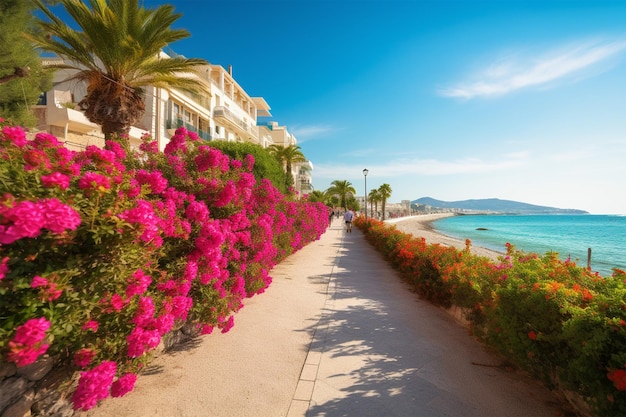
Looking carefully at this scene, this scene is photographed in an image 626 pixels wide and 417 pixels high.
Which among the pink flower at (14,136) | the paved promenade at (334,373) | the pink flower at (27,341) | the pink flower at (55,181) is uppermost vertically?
the pink flower at (14,136)

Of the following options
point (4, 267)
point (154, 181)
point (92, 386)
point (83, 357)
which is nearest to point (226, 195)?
point (154, 181)

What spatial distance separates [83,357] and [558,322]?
4.06 metres

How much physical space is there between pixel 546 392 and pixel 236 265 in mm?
4261

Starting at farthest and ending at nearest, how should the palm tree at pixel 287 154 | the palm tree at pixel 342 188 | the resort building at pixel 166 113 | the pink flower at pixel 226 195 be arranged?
1. the palm tree at pixel 342 188
2. the palm tree at pixel 287 154
3. the resort building at pixel 166 113
4. the pink flower at pixel 226 195

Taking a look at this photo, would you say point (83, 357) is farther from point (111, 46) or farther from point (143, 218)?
point (111, 46)

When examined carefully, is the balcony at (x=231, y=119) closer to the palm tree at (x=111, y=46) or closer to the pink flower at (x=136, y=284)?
the palm tree at (x=111, y=46)

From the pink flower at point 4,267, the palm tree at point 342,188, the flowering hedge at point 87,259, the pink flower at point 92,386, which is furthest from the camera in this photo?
the palm tree at point 342,188

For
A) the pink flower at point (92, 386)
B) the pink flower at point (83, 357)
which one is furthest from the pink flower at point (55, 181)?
the pink flower at point (92, 386)

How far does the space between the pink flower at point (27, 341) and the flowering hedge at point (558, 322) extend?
3.72m

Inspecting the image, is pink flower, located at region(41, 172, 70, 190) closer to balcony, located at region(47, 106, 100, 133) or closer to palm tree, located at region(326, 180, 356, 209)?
balcony, located at region(47, 106, 100, 133)

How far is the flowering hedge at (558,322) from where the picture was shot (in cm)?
220

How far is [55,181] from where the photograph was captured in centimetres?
200

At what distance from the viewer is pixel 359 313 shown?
5586 millimetres

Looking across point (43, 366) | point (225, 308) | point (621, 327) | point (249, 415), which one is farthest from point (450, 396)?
point (43, 366)
